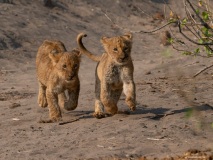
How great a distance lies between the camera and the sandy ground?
21.0ft

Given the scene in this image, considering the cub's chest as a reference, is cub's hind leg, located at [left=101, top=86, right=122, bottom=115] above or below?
below

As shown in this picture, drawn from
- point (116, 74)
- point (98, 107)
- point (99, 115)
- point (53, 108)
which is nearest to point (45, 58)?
point (53, 108)

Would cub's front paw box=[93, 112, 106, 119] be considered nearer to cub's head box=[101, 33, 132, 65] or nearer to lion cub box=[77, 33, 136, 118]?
lion cub box=[77, 33, 136, 118]

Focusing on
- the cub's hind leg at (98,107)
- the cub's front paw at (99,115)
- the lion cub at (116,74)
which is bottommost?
the cub's front paw at (99,115)

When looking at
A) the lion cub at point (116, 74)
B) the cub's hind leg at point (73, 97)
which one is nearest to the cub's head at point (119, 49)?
the lion cub at point (116, 74)

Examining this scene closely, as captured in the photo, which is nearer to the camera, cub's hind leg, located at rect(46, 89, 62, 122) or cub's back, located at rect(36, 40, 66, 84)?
cub's hind leg, located at rect(46, 89, 62, 122)

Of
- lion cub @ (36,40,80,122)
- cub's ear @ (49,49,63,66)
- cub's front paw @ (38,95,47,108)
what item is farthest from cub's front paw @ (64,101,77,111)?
cub's front paw @ (38,95,47,108)

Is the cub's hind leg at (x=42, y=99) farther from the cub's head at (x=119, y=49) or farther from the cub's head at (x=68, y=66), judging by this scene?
the cub's head at (x=119, y=49)

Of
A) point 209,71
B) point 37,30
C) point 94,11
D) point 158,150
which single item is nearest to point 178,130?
point 158,150

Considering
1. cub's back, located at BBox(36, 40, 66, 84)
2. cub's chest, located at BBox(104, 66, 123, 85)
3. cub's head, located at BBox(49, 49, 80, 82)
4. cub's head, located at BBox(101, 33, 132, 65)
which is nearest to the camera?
cub's head, located at BBox(101, 33, 132, 65)

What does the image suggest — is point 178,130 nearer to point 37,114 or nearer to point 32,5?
point 37,114

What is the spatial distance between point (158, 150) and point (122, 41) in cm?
206

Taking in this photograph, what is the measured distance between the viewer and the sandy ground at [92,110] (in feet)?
21.0

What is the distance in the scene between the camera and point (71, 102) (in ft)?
28.3
